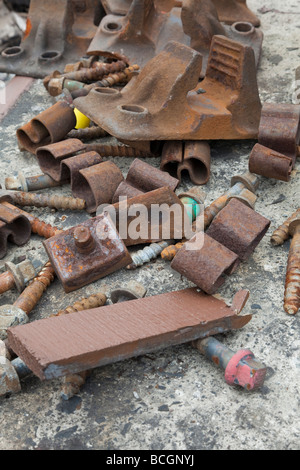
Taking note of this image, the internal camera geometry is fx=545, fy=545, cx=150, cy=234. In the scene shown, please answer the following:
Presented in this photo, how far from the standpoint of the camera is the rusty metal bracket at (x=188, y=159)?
12.2ft

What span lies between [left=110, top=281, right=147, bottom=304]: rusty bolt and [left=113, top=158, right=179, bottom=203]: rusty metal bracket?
0.71m

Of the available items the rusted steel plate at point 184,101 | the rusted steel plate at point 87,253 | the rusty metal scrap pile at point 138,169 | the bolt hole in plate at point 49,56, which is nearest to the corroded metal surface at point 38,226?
the rusty metal scrap pile at point 138,169

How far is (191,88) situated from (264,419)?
7.72 feet

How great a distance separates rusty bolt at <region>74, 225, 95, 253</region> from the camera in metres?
3.00

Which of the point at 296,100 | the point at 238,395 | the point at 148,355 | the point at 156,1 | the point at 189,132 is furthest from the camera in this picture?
the point at 156,1

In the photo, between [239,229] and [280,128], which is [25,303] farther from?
[280,128]

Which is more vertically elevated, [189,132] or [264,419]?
[189,132]

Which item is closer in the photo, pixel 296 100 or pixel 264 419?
pixel 264 419

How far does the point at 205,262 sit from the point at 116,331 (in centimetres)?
63

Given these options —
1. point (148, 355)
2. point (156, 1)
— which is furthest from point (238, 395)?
point (156, 1)

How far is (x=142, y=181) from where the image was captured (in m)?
3.54

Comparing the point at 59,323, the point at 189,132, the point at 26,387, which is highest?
the point at 189,132

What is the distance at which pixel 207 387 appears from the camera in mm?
2559

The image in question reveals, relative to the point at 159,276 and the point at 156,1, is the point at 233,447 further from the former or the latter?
the point at 156,1
